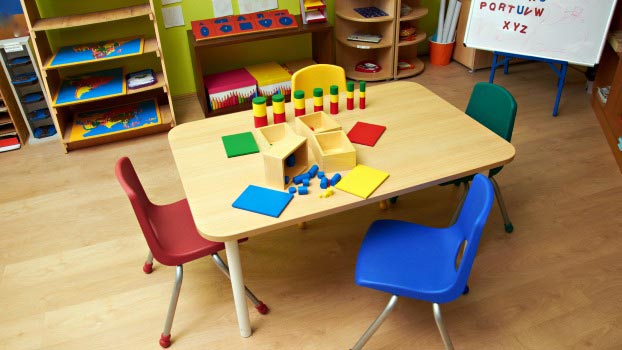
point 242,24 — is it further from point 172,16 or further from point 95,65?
point 95,65

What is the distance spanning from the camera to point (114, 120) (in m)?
3.47

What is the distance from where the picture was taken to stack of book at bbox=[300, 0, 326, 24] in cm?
362

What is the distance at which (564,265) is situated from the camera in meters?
2.28

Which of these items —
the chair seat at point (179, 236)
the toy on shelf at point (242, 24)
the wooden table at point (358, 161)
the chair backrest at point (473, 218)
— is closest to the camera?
the chair backrest at point (473, 218)

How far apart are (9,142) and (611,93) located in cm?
412

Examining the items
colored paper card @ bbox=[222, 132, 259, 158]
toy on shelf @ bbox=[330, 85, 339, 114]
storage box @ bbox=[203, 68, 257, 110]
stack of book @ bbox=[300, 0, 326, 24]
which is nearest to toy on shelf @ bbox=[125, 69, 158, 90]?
storage box @ bbox=[203, 68, 257, 110]

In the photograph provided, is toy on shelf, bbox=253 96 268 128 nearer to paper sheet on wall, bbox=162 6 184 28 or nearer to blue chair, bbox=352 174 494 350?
blue chair, bbox=352 174 494 350

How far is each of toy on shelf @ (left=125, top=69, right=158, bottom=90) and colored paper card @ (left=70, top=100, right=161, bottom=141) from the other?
24cm

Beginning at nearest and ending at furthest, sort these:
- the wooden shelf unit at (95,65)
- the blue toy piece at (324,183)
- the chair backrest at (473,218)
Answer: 1. the chair backrest at (473,218)
2. the blue toy piece at (324,183)
3. the wooden shelf unit at (95,65)

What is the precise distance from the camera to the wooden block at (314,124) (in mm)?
1962

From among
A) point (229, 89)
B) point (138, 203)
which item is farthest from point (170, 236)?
point (229, 89)

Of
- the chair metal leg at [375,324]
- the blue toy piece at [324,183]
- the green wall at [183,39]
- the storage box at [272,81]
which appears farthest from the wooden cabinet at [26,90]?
the chair metal leg at [375,324]

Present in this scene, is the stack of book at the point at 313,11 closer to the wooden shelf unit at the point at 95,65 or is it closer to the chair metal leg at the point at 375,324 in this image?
the wooden shelf unit at the point at 95,65

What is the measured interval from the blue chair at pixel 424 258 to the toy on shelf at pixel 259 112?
65 centimetres
